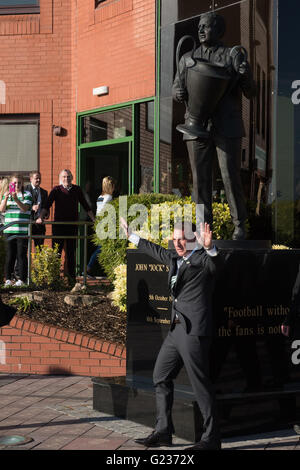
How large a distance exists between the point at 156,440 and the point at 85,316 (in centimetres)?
374

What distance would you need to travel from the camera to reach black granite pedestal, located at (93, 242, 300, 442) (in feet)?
21.8

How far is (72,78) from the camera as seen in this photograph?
15.4 m

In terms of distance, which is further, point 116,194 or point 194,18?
point 194,18

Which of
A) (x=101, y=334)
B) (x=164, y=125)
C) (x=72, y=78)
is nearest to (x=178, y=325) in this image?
(x=101, y=334)

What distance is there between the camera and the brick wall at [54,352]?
29.8 feet

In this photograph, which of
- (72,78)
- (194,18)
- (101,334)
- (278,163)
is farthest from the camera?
(72,78)

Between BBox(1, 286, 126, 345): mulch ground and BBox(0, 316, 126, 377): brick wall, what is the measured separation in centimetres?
14

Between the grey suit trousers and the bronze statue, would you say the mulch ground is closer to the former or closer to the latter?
the bronze statue

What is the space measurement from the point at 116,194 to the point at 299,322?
18.2ft

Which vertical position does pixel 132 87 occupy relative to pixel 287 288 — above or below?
above

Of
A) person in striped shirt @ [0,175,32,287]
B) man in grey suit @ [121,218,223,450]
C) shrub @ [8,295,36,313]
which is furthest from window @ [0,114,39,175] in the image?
man in grey suit @ [121,218,223,450]

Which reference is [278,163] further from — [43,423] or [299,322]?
[43,423]
